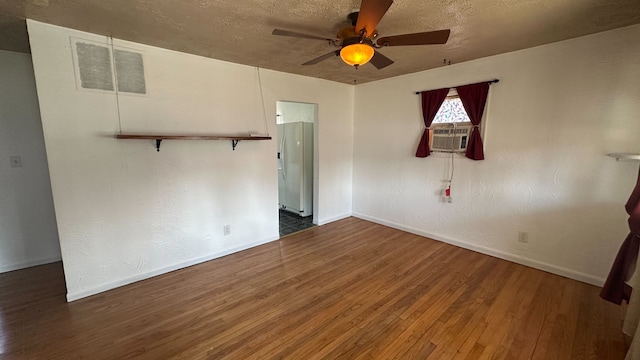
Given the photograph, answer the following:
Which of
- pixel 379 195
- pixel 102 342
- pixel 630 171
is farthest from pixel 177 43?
pixel 630 171

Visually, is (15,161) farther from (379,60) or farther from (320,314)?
(379,60)

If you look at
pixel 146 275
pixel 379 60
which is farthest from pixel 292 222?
pixel 379 60

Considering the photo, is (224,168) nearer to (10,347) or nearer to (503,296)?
(10,347)

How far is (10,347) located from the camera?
1897 millimetres

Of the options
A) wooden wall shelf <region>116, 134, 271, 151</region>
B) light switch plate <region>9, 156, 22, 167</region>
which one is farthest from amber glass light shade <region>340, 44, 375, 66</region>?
light switch plate <region>9, 156, 22, 167</region>

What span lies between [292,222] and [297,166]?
1049 millimetres

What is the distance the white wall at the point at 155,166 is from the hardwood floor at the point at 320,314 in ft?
1.25

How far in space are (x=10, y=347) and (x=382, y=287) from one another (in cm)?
300

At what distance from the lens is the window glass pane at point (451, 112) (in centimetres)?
347

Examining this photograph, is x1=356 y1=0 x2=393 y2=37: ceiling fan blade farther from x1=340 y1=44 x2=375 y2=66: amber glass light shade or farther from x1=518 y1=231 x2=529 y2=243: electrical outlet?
x1=518 y1=231 x2=529 y2=243: electrical outlet

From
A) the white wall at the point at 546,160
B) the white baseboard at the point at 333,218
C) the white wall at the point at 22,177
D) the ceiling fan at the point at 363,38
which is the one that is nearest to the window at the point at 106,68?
the white wall at the point at 22,177

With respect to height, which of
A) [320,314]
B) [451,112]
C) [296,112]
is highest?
[296,112]

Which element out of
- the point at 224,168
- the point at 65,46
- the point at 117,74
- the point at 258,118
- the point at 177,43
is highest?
the point at 177,43

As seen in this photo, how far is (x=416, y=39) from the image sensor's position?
6.42 ft
